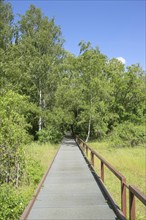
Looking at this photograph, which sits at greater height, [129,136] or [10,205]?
[129,136]

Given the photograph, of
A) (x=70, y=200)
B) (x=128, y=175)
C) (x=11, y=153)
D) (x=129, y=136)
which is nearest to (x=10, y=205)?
(x=70, y=200)

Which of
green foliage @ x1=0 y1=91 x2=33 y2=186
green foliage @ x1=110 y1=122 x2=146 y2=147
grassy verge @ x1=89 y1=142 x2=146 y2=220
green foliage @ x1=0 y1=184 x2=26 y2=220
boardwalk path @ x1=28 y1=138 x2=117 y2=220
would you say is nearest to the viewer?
boardwalk path @ x1=28 y1=138 x2=117 y2=220

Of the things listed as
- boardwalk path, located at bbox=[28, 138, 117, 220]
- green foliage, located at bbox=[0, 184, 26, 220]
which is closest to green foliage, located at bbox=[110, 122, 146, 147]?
boardwalk path, located at bbox=[28, 138, 117, 220]

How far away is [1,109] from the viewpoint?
45.2ft

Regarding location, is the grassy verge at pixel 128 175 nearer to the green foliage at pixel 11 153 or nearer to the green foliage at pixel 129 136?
the green foliage at pixel 11 153

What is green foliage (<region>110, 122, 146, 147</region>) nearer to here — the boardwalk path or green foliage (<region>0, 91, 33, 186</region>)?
the boardwalk path

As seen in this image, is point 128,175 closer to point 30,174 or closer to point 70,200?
point 30,174

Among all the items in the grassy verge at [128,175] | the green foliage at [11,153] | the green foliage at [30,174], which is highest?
the green foliage at [11,153]

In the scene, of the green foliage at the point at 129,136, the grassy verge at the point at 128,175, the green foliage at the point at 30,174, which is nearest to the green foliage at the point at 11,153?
the green foliage at the point at 30,174

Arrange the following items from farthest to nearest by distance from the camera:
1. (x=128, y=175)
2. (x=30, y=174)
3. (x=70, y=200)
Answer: (x=128, y=175) → (x=30, y=174) → (x=70, y=200)

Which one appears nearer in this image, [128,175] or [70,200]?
[70,200]

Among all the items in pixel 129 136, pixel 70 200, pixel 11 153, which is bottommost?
pixel 70 200

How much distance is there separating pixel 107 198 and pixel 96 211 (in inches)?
52.1

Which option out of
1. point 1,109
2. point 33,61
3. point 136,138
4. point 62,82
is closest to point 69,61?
point 62,82
